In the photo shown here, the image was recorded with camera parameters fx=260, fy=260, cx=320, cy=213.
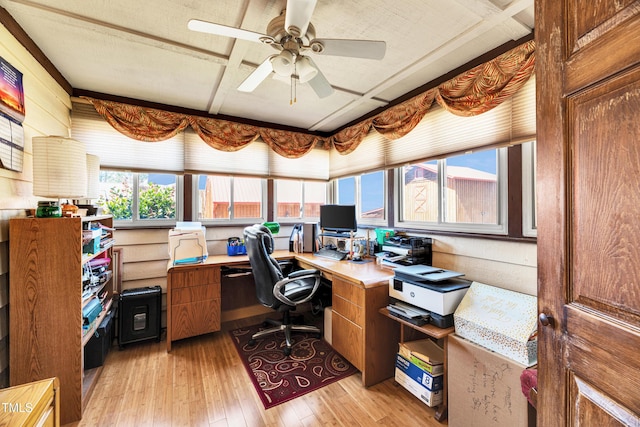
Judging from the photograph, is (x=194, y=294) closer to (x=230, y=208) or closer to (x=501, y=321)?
(x=230, y=208)

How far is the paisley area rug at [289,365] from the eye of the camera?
6.29ft

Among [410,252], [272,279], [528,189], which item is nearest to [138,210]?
[272,279]

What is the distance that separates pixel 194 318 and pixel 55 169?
1.62m

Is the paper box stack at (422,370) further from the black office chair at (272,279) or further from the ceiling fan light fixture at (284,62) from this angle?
the ceiling fan light fixture at (284,62)

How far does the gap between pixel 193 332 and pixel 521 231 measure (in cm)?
286

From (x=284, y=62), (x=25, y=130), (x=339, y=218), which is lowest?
(x=339, y=218)

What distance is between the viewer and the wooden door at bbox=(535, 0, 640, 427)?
2.08 feet

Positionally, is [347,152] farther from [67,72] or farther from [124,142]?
[67,72]

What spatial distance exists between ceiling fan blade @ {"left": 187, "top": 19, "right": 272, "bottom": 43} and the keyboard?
2023 mm

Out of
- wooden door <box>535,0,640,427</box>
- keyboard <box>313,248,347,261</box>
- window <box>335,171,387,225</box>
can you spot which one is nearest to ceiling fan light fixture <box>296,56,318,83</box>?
wooden door <box>535,0,640,427</box>

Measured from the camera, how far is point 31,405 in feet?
3.16

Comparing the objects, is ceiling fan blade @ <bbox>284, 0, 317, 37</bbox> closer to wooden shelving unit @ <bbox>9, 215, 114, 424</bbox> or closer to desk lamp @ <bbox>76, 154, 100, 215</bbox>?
wooden shelving unit @ <bbox>9, 215, 114, 424</bbox>

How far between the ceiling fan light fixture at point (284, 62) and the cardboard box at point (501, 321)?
1.77 meters

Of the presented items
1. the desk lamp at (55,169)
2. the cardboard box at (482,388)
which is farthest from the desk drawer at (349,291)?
the desk lamp at (55,169)
